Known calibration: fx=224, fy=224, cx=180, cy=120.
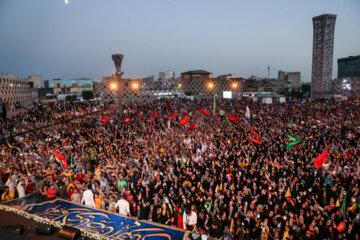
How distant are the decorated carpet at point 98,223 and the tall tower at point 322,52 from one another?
145 ft

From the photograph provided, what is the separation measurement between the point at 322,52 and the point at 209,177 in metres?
40.3

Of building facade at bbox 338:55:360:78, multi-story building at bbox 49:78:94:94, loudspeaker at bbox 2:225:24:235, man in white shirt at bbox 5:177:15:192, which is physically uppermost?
building facade at bbox 338:55:360:78

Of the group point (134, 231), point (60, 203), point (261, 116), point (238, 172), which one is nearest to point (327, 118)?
point (261, 116)

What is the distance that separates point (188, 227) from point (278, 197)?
12.4ft

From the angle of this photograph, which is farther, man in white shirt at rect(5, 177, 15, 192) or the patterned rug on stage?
man in white shirt at rect(5, 177, 15, 192)

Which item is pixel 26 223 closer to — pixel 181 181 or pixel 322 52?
pixel 181 181

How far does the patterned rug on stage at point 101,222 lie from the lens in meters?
6.06

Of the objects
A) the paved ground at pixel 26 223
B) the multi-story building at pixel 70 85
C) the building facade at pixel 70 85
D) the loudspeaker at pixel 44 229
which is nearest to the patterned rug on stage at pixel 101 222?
the paved ground at pixel 26 223

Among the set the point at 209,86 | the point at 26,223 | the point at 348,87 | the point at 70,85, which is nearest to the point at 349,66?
the point at 348,87

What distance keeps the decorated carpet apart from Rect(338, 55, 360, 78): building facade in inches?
3345

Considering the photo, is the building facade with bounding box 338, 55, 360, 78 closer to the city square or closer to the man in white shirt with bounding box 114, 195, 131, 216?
the city square

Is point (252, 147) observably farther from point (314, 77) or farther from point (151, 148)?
point (314, 77)

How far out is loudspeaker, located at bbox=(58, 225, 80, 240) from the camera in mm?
5673

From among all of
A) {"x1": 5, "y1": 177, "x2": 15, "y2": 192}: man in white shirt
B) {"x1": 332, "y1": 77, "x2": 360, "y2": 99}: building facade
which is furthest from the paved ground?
{"x1": 332, "y1": 77, "x2": 360, "y2": 99}: building facade
